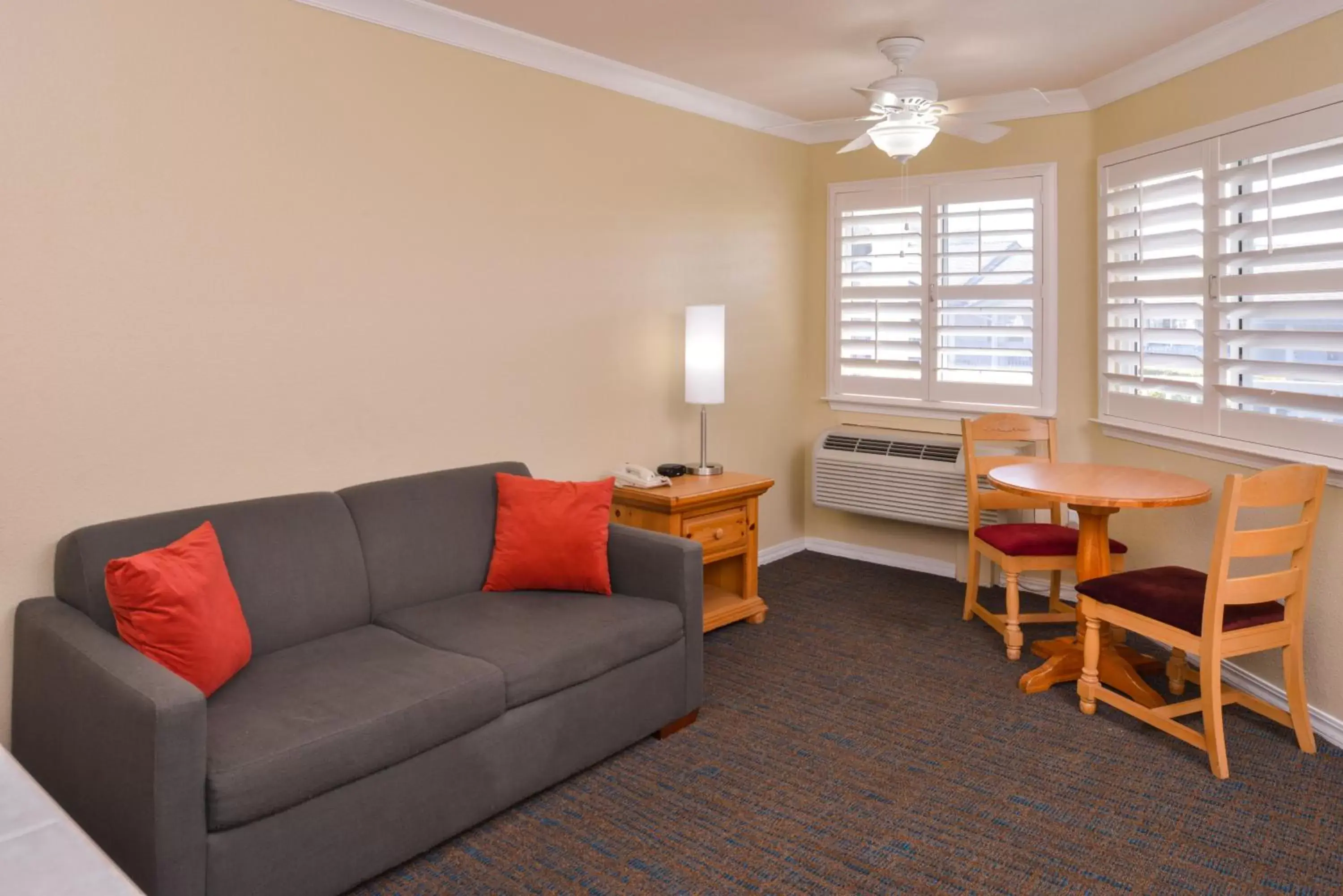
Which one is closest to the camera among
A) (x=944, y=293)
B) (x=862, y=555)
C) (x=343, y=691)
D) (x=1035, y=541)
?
(x=343, y=691)

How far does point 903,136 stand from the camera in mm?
3627

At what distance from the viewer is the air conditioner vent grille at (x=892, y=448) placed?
4953 mm

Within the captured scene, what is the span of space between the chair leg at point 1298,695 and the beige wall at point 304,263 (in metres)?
2.69

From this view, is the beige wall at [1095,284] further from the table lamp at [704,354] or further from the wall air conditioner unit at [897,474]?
the table lamp at [704,354]

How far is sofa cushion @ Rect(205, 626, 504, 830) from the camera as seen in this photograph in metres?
2.08

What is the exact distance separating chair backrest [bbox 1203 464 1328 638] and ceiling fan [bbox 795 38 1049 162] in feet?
5.05

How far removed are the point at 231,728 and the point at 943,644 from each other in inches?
116

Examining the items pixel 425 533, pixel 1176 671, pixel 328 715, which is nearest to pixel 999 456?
pixel 1176 671

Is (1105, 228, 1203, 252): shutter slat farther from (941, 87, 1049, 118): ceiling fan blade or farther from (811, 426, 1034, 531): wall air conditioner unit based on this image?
(811, 426, 1034, 531): wall air conditioner unit

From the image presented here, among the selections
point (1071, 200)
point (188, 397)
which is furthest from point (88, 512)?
point (1071, 200)

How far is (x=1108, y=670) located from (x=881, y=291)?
97.4 inches

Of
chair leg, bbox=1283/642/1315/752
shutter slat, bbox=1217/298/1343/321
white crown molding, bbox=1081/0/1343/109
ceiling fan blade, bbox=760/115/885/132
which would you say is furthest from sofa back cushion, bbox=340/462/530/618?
white crown molding, bbox=1081/0/1343/109

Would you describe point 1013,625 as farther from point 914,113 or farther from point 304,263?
point 304,263

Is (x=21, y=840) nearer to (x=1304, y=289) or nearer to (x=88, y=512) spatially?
(x=88, y=512)
